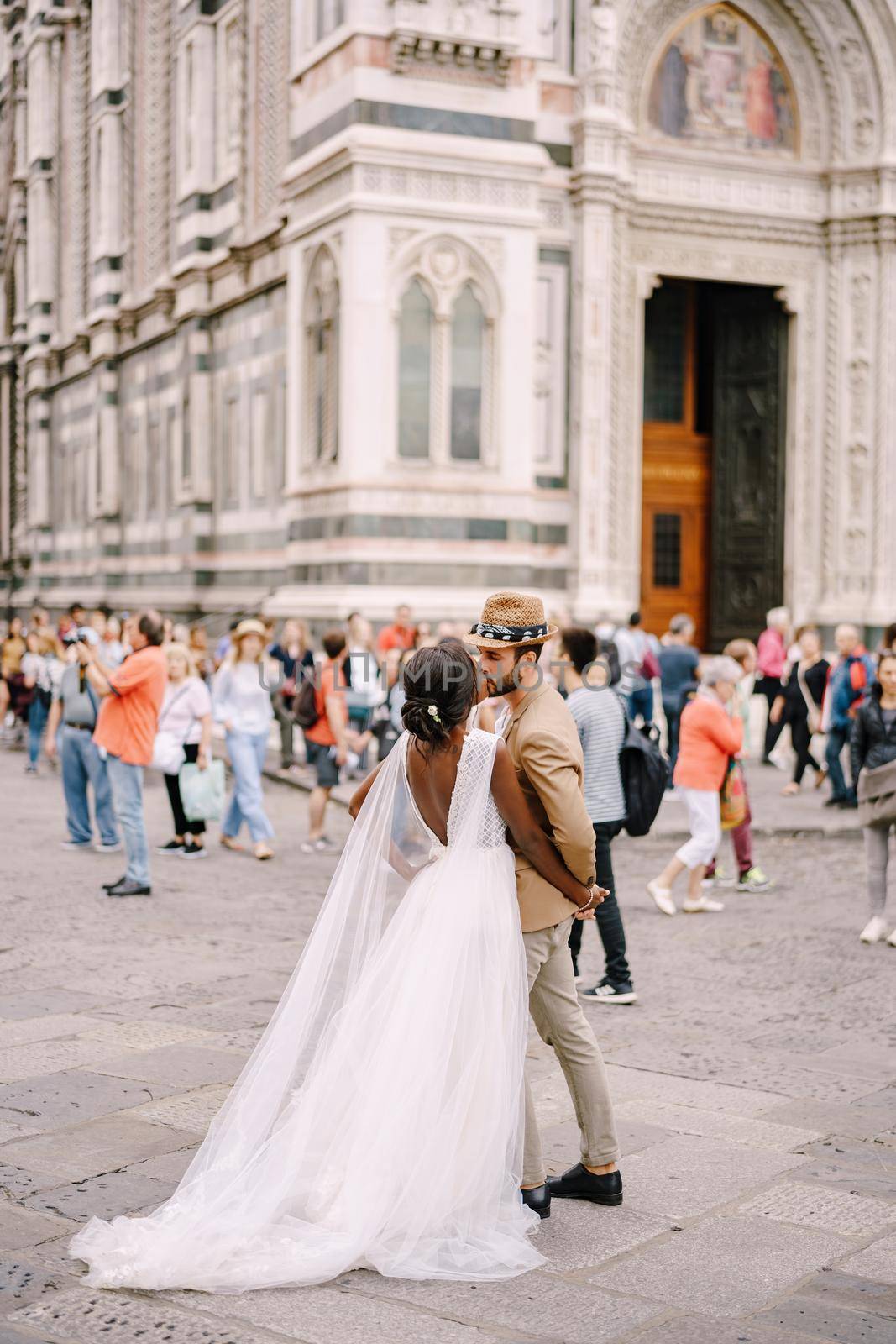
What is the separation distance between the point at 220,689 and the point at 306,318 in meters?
10.1

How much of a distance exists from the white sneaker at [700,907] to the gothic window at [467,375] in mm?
11040

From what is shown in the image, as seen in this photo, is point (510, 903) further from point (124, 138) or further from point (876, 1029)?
point (124, 138)

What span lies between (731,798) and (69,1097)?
5252mm

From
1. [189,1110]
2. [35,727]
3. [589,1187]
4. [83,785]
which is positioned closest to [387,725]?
[83,785]

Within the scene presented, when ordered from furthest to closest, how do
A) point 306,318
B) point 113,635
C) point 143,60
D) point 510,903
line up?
point 143,60, point 306,318, point 113,635, point 510,903

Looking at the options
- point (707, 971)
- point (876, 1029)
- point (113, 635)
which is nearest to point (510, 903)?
point (876, 1029)

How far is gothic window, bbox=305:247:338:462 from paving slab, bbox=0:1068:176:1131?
48.4ft

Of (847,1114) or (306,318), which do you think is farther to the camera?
(306,318)

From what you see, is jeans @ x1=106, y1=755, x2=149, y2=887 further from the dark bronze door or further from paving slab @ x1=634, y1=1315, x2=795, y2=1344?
the dark bronze door

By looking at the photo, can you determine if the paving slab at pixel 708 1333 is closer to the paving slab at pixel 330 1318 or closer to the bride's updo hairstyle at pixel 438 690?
the paving slab at pixel 330 1318

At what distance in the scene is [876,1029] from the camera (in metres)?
7.05

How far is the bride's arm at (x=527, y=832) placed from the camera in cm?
448

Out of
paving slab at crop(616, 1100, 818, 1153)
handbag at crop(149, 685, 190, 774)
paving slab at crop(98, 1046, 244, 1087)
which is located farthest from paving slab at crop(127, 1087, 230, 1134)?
handbag at crop(149, 685, 190, 774)

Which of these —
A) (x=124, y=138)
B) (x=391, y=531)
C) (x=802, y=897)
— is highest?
(x=124, y=138)
